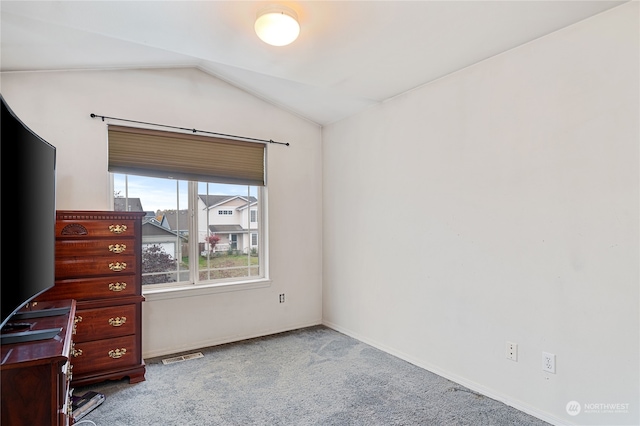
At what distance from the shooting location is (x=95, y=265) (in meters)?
2.48

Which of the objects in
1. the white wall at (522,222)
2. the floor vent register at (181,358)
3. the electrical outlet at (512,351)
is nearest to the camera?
the white wall at (522,222)

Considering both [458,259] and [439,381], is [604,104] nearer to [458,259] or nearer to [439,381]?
[458,259]

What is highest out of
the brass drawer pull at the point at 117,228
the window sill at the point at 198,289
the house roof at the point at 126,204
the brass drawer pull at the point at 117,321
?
the house roof at the point at 126,204

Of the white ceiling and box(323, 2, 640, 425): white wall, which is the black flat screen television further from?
box(323, 2, 640, 425): white wall

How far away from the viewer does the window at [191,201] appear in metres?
3.09

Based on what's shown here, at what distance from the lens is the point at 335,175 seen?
3.88 m

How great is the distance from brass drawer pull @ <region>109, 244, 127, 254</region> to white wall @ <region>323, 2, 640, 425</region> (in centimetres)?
212

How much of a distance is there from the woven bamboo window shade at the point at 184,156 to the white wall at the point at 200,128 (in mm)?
104

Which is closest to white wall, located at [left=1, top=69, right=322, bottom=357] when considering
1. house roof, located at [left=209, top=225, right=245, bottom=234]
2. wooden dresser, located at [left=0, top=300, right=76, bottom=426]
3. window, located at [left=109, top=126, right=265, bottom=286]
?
window, located at [left=109, top=126, right=265, bottom=286]

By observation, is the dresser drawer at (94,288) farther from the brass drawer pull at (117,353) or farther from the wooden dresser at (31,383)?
the wooden dresser at (31,383)

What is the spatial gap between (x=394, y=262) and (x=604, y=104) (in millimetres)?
1847

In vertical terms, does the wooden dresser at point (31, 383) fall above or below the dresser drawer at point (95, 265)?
below

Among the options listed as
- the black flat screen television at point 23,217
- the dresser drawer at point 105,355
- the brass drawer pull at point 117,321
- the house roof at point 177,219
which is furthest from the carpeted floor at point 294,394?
the house roof at point 177,219

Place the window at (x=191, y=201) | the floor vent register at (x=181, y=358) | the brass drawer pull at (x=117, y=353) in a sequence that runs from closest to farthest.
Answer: the brass drawer pull at (x=117, y=353), the floor vent register at (x=181, y=358), the window at (x=191, y=201)
